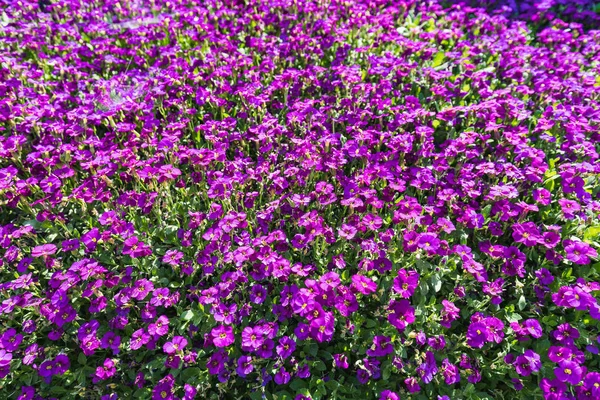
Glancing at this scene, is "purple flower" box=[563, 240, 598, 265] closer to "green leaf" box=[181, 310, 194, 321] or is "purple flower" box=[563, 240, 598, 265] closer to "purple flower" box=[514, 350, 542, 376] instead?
"purple flower" box=[514, 350, 542, 376]

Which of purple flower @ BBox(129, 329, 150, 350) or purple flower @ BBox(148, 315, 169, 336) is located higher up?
purple flower @ BBox(148, 315, 169, 336)

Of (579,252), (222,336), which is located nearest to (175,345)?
(222,336)

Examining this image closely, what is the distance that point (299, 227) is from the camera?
3816mm

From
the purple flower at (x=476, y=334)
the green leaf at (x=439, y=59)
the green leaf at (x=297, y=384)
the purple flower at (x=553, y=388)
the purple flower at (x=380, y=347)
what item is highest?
the green leaf at (x=439, y=59)

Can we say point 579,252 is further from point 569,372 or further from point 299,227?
point 299,227

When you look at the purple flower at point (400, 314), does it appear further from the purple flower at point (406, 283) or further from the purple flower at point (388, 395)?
the purple flower at point (388, 395)

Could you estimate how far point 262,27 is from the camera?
20.4 feet

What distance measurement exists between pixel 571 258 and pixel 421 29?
4.25 m

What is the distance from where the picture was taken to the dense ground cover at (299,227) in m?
3.23

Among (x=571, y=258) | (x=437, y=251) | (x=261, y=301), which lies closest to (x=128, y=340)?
(x=261, y=301)

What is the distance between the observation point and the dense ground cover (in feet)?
10.6

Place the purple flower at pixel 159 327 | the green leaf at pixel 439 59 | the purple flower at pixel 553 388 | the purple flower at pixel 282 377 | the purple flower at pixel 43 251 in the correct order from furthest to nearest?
the green leaf at pixel 439 59, the purple flower at pixel 43 251, the purple flower at pixel 159 327, the purple flower at pixel 282 377, the purple flower at pixel 553 388

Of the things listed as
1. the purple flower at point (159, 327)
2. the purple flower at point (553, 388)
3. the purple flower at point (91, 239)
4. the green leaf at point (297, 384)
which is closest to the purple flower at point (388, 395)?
the green leaf at point (297, 384)

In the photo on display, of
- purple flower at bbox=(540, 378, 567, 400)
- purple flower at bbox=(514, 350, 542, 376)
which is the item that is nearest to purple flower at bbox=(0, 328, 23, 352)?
Result: purple flower at bbox=(514, 350, 542, 376)
